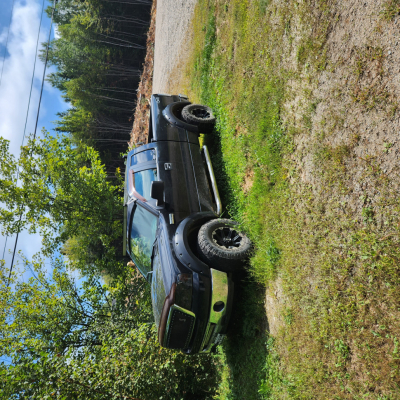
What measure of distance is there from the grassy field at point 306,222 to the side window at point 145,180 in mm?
1512

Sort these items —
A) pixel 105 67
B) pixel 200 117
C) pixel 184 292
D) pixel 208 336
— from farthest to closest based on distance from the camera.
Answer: pixel 105 67
pixel 200 117
pixel 208 336
pixel 184 292

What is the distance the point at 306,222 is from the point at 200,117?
406 centimetres

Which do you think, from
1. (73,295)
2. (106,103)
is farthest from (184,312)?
(106,103)

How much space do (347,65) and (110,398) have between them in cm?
584

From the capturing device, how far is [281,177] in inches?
187

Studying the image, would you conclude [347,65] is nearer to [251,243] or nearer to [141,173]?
[251,243]

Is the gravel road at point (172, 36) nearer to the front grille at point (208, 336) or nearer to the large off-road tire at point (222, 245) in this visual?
the large off-road tire at point (222, 245)

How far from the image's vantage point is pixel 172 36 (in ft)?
44.2

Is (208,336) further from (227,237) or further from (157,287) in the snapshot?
(227,237)

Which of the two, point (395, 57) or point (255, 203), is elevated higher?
point (395, 57)

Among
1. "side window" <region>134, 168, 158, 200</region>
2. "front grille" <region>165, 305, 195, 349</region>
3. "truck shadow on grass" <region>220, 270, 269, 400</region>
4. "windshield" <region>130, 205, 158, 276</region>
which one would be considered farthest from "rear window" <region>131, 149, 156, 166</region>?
"front grille" <region>165, 305, 195, 349</region>

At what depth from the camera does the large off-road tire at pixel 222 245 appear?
464 cm

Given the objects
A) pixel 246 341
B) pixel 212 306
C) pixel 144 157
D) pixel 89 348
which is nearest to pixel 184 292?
pixel 212 306

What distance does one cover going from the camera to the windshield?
5.47 meters
